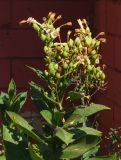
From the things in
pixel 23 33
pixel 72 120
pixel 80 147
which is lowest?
pixel 80 147

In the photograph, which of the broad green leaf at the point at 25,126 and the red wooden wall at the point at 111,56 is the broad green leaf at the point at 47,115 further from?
the red wooden wall at the point at 111,56

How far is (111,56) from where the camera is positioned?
339 cm

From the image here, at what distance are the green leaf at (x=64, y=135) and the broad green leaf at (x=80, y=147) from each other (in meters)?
0.09

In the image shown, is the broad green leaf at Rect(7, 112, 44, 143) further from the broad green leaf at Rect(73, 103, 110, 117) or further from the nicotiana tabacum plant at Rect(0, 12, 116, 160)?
the broad green leaf at Rect(73, 103, 110, 117)

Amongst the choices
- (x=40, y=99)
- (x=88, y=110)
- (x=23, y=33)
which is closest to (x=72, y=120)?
(x=88, y=110)

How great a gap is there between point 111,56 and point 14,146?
145 centimetres

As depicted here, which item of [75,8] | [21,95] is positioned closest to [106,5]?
[75,8]

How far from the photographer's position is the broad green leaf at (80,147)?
2.02 m

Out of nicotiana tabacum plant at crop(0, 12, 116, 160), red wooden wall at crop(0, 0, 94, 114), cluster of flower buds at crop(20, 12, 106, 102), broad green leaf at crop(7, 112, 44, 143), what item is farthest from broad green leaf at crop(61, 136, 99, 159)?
red wooden wall at crop(0, 0, 94, 114)

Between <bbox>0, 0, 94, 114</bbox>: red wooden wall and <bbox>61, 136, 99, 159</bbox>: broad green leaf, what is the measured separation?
5.83ft

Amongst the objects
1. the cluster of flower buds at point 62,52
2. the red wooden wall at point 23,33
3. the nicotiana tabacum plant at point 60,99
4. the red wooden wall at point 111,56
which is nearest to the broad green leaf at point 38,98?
the nicotiana tabacum plant at point 60,99

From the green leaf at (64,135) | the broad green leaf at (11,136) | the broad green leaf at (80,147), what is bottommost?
the broad green leaf at (80,147)

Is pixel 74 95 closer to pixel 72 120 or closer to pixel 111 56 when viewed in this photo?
pixel 72 120

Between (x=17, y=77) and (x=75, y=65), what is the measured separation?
1.87 meters
